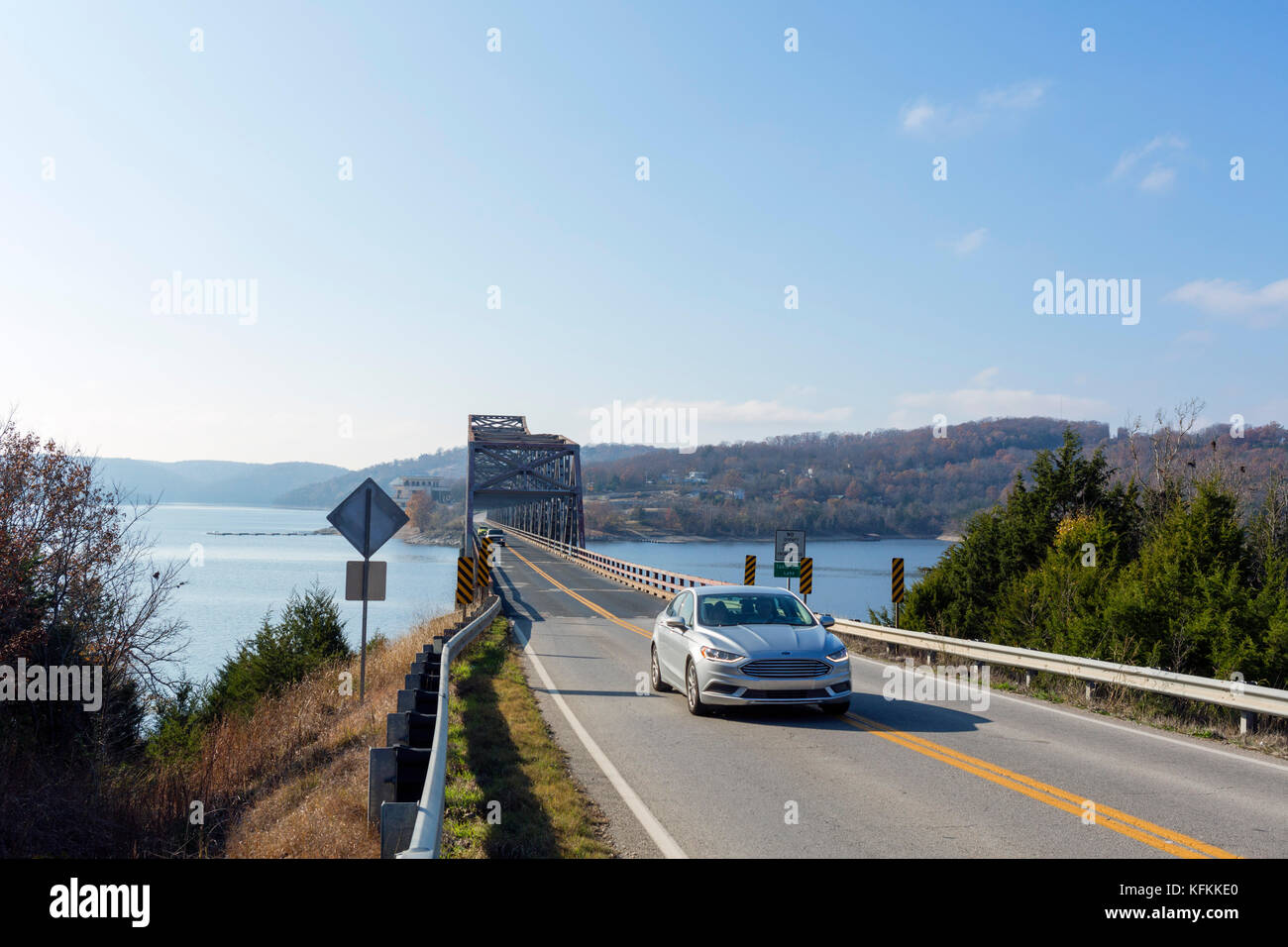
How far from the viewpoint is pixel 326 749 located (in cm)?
1068

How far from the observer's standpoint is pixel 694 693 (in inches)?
429

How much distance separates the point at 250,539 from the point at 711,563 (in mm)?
69961

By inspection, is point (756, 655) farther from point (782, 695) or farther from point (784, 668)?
point (782, 695)

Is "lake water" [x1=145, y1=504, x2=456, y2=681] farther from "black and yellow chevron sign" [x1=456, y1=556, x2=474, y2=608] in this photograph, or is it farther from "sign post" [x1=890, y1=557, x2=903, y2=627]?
"sign post" [x1=890, y1=557, x2=903, y2=627]

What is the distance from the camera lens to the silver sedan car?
10320 mm

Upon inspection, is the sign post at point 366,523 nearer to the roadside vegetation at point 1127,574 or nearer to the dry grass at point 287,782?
the dry grass at point 287,782

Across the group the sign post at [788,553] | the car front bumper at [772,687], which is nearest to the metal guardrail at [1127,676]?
the car front bumper at [772,687]

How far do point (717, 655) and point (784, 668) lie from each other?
2.45 ft

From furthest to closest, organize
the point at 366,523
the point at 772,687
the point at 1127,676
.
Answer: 1. the point at 366,523
2. the point at 1127,676
3. the point at 772,687

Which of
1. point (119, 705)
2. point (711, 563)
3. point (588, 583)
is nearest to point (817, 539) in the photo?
point (711, 563)

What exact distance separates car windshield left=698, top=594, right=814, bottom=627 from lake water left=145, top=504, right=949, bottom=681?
18140 mm

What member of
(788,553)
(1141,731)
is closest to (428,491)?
(788,553)

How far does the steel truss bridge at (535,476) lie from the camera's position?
76.9 meters

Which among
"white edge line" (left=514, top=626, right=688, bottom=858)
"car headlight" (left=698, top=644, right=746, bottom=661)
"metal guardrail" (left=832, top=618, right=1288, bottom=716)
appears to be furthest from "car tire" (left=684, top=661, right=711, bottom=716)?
"metal guardrail" (left=832, top=618, right=1288, bottom=716)
